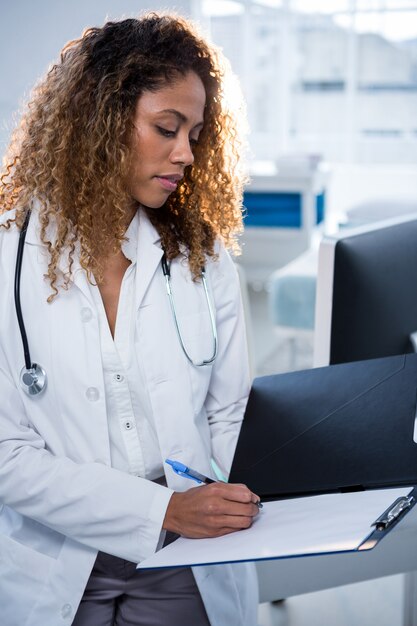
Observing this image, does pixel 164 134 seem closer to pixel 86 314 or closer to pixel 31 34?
pixel 86 314

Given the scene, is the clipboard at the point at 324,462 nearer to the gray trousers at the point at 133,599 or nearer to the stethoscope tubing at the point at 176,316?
the stethoscope tubing at the point at 176,316

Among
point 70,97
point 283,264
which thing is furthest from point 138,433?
point 283,264

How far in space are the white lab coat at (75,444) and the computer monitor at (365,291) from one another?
0.22 metres

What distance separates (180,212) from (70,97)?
0.89 ft

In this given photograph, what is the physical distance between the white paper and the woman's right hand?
0.01 meters

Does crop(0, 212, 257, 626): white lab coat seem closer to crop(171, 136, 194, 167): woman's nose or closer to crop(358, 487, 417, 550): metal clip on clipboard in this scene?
crop(171, 136, 194, 167): woman's nose

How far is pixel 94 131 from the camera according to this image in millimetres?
1117

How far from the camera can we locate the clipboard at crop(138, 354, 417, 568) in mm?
793

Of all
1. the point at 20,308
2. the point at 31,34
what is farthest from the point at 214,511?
the point at 31,34

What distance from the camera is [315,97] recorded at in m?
6.13

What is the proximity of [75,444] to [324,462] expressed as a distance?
355 mm

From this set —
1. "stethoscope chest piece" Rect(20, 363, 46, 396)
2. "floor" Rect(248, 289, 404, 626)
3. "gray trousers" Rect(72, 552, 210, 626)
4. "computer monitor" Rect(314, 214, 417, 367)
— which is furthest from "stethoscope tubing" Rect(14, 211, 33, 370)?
"floor" Rect(248, 289, 404, 626)

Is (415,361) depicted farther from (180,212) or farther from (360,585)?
(360,585)

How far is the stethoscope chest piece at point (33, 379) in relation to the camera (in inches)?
41.3
